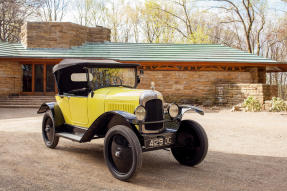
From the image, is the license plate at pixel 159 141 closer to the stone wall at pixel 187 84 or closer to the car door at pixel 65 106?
the car door at pixel 65 106

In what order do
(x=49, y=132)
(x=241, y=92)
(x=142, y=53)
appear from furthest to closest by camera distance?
(x=142, y=53) < (x=241, y=92) < (x=49, y=132)

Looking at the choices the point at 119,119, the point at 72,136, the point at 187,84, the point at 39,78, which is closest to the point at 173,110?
the point at 119,119

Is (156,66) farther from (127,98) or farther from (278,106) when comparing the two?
(127,98)

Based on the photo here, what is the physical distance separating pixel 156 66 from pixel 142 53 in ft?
5.13

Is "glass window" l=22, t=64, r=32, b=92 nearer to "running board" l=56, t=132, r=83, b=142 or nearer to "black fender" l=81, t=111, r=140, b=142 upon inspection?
"running board" l=56, t=132, r=83, b=142

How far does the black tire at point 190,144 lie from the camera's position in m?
4.48

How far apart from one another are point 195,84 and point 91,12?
68.6ft

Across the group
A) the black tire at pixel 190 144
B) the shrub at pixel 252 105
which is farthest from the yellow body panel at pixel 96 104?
the shrub at pixel 252 105

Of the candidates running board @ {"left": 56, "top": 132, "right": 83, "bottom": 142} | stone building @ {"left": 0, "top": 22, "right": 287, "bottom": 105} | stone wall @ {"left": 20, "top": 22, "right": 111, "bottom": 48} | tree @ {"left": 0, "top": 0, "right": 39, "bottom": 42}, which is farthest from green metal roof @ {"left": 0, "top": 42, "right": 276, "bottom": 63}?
running board @ {"left": 56, "top": 132, "right": 83, "bottom": 142}

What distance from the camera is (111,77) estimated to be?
5414 millimetres

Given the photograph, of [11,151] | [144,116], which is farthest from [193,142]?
[11,151]

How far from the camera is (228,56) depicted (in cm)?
1741

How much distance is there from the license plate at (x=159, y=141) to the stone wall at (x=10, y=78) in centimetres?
1501

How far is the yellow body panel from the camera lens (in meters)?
4.38
